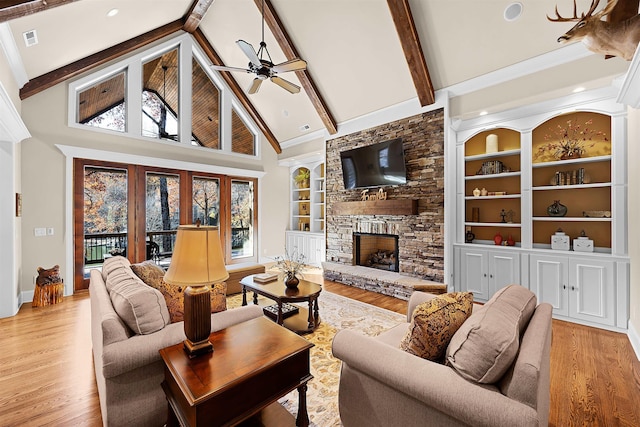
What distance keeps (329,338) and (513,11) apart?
14.4 feet

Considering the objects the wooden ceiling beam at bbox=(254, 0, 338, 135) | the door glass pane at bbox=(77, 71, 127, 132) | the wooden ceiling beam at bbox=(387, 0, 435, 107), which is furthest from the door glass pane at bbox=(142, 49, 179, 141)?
the wooden ceiling beam at bbox=(387, 0, 435, 107)

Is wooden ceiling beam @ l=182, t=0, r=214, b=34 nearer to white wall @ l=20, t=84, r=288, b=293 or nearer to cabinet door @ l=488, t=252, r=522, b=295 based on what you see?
white wall @ l=20, t=84, r=288, b=293

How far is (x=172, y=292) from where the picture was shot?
2.21 m

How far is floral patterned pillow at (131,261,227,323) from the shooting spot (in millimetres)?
2139

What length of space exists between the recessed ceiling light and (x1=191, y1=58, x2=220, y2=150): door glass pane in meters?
5.81

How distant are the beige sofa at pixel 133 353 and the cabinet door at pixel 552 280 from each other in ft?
13.5

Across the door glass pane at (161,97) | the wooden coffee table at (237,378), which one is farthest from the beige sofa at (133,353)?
the door glass pane at (161,97)

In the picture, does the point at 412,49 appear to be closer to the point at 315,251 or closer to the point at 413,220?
the point at 413,220

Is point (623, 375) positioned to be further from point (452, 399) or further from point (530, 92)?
point (530, 92)

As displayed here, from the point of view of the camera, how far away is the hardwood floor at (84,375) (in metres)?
1.94

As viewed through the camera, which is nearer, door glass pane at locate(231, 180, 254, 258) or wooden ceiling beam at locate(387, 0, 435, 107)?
wooden ceiling beam at locate(387, 0, 435, 107)

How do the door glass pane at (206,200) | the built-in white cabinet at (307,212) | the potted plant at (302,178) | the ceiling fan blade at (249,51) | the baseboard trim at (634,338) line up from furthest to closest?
the potted plant at (302,178)
the built-in white cabinet at (307,212)
the door glass pane at (206,200)
the ceiling fan blade at (249,51)
the baseboard trim at (634,338)

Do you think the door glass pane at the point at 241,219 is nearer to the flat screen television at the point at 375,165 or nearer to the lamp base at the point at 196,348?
the flat screen television at the point at 375,165

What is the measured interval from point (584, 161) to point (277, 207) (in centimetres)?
628
